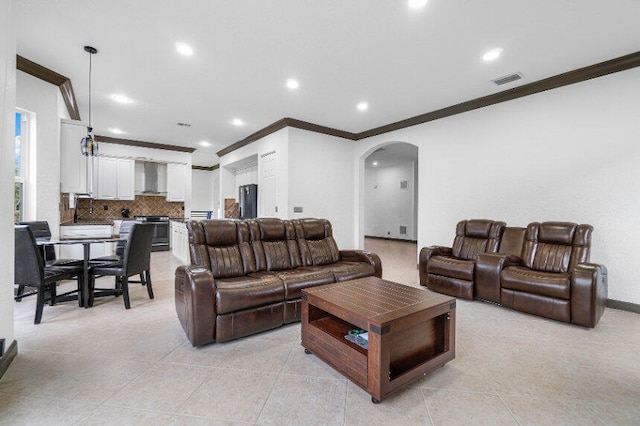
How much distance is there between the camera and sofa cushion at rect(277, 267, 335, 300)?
278 cm

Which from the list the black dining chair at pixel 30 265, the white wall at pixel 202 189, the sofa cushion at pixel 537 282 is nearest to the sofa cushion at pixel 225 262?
the black dining chair at pixel 30 265

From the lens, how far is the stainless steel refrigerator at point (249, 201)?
704 cm

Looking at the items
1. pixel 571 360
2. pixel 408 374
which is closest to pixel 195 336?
pixel 408 374

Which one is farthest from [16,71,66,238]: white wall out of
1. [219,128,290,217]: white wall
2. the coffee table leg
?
[219,128,290,217]: white wall

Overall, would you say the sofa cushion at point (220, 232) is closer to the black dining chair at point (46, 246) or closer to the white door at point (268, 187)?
the black dining chair at point (46, 246)

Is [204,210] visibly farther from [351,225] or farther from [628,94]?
[628,94]

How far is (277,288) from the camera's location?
8.88 ft

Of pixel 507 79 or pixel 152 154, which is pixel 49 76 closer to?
pixel 152 154

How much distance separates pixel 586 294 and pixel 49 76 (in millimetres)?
6904

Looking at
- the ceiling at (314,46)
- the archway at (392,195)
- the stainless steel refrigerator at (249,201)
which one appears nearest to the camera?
the ceiling at (314,46)

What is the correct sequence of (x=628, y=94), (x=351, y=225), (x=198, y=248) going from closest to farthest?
(x=198, y=248), (x=628, y=94), (x=351, y=225)

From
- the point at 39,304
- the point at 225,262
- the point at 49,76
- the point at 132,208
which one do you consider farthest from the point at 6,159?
the point at 132,208

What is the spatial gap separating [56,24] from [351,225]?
556 centimetres

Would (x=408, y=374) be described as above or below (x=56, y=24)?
below
